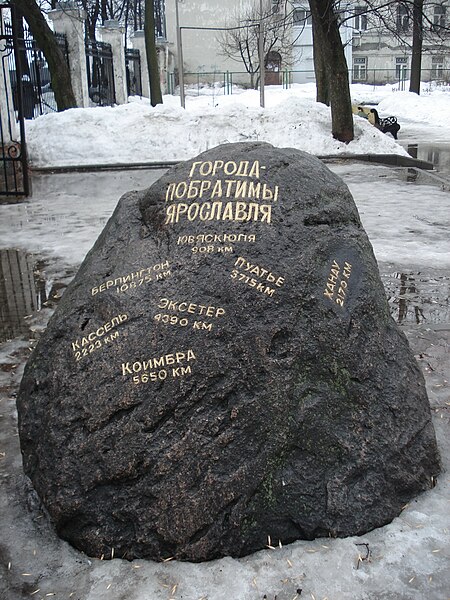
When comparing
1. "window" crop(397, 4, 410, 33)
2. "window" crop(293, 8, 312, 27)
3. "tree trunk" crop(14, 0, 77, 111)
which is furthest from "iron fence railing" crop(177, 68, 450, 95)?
"tree trunk" crop(14, 0, 77, 111)

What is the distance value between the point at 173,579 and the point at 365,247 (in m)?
1.72

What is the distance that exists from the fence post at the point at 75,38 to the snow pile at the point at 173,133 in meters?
3.77

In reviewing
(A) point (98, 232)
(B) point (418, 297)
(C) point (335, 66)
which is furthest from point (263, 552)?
(C) point (335, 66)

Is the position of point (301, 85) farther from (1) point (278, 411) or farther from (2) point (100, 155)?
(1) point (278, 411)

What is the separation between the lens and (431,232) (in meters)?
8.39

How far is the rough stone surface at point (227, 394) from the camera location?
8.96 ft

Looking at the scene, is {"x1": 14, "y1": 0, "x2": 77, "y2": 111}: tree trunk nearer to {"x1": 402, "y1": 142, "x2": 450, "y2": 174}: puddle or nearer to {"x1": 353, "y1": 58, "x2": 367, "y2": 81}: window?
{"x1": 402, "y1": 142, "x2": 450, "y2": 174}: puddle

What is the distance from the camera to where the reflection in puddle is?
5.60 meters

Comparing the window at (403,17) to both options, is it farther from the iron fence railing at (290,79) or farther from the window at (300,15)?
the iron fence railing at (290,79)

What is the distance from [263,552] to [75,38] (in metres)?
19.3

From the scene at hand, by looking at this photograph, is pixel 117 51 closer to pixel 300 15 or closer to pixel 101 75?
pixel 101 75

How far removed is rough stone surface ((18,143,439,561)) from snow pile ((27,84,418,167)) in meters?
12.6

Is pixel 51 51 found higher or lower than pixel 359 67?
lower

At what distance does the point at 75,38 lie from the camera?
767 inches
